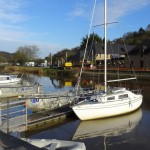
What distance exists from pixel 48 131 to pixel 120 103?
589cm

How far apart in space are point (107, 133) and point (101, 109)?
9.19 ft

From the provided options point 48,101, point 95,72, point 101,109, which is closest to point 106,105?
point 101,109

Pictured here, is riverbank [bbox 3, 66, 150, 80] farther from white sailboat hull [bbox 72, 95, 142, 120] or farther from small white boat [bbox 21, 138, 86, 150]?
small white boat [bbox 21, 138, 86, 150]

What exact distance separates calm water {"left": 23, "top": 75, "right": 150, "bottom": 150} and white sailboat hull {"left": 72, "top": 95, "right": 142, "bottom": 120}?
35 cm

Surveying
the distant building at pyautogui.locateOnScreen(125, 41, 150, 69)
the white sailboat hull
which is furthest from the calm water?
the distant building at pyautogui.locateOnScreen(125, 41, 150, 69)

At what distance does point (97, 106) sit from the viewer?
1969 cm

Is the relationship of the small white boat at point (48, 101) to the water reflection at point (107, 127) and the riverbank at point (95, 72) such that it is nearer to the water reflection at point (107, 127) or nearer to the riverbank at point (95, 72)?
the water reflection at point (107, 127)

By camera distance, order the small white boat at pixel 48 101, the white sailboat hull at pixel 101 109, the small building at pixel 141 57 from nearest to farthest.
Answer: the white sailboat hull at pixel 101 109 → the small white boat at pixel 48 101 → the small building at pixel 141 57

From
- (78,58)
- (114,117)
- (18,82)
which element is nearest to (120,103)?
(114,117)

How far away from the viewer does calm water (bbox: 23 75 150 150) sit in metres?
15.1

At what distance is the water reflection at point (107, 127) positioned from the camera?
1706 cm

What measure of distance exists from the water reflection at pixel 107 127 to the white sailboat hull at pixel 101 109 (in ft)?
1.07

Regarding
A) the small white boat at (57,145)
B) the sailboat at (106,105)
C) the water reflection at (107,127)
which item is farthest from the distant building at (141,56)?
the small white boat at (57,145)

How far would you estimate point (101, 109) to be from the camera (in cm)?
1986
